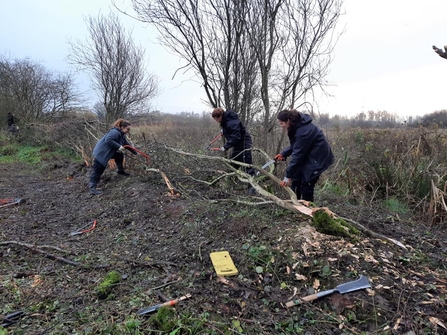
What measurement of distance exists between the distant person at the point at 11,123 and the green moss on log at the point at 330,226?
52.6 ft

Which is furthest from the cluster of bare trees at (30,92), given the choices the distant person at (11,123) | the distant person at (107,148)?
the distant person at (107,148)

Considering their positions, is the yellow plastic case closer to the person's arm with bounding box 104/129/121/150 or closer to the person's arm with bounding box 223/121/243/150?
the person's arm with bounding box 223/121/243/150

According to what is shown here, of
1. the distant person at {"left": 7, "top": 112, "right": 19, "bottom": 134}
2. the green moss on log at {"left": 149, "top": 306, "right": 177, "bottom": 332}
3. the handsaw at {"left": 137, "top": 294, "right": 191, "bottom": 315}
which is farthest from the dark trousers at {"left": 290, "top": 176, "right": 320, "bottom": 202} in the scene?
the distant person at {"left": 7, "top": 112, "right": 19, "bottom": 134}

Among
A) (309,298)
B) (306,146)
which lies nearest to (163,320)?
(309,298)

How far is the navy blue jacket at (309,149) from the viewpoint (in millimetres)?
3819

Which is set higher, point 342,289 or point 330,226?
point 330,226

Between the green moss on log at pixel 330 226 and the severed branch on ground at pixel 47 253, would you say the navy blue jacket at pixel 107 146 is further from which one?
the green moss on log at pixel 330 226

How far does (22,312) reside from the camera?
2.39 metres

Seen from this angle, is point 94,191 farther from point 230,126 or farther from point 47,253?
point 230,126

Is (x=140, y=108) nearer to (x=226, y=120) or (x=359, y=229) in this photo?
A: (x=226, y=120)

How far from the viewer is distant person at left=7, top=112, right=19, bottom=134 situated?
14523 millimetres

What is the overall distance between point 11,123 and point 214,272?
1654 centimetres

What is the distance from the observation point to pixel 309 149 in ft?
12.9

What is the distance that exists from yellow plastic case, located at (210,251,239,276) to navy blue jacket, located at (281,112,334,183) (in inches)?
61.5
